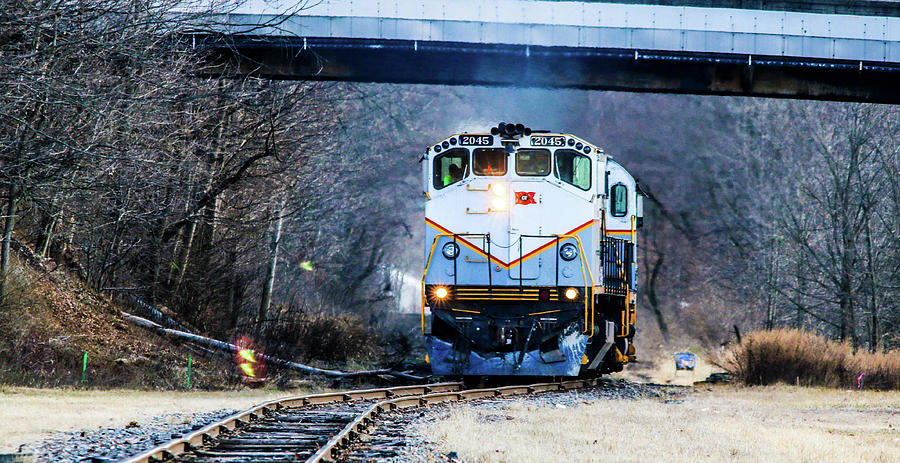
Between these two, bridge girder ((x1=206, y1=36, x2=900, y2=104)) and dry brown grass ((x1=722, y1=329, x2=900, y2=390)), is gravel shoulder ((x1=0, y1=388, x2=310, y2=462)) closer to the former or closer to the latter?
bridge girder ((x1=206, y1=36, x2=900, y2=104))

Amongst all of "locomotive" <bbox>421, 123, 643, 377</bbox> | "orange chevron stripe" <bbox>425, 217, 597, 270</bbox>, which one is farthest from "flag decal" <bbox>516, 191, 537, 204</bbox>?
"orange chevron stripe" <bbox>425, 217, 597, 270</bbox>

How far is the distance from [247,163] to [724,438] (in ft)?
52.2

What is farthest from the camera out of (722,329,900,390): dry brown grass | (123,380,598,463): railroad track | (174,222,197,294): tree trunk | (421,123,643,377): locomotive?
(174,222,197,294): tree trunk

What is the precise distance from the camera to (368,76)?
22484 millimetres

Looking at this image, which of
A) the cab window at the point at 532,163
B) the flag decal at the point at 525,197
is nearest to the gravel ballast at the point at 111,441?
the flag decal at the point at 525,197

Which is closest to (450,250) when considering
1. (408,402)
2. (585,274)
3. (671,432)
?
(585,274)

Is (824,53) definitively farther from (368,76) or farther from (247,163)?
(247,163)

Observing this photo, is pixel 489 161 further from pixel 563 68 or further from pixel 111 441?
pixel 111 441

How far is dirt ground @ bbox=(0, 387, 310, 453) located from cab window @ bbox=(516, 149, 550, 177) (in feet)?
16.7

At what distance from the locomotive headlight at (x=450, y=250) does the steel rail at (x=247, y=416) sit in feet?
6.76

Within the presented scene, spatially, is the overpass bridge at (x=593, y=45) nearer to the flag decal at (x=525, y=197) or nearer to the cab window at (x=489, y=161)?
the cab window at (x=489, y=161)

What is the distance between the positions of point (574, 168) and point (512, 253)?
68.1 inches

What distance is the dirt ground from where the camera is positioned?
10273 millimetres

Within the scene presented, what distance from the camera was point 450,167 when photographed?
17266 millimetres
